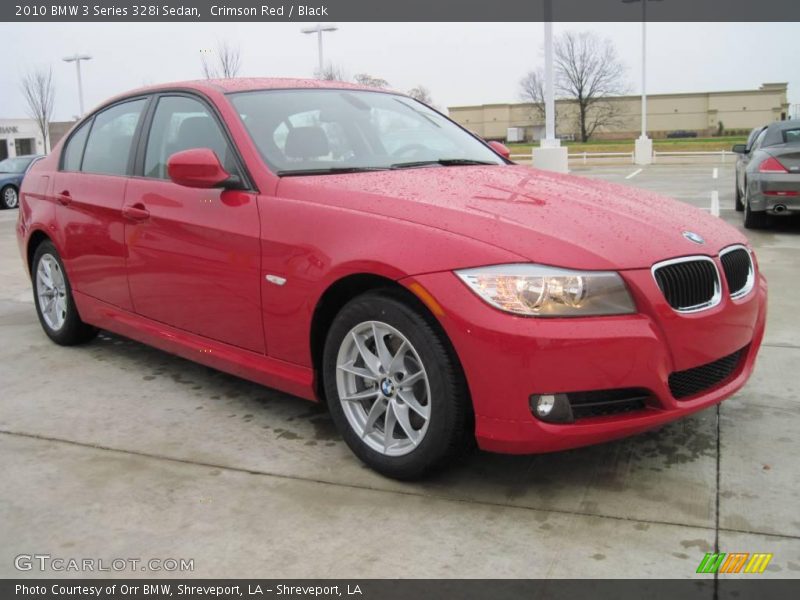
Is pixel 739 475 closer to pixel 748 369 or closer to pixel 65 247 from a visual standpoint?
pixel 748 369

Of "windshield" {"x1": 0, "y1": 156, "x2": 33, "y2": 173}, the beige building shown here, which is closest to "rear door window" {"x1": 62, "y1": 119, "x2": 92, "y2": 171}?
"windshield" {"x1": 0, "y1": 156, "x2": 33, "y2": 173}

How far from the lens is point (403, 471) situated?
3.12 m

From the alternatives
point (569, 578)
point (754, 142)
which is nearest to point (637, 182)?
point (754, 142)

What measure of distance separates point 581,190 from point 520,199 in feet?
1.60

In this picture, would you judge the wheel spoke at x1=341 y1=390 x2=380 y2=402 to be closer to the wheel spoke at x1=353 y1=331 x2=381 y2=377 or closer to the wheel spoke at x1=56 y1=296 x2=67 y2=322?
the wheel spoke at x1=353 y1=331 x2=381 y2=377

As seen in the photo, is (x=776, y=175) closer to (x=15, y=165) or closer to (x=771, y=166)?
(x=771, y=166)

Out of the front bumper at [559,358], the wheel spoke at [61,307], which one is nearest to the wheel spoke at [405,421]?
the front bumper at [559,358]

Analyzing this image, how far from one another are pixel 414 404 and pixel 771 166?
7666 millimetres

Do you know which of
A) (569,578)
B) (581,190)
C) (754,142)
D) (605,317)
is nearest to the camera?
(569,578)

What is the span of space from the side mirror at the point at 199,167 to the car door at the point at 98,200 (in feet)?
2.92

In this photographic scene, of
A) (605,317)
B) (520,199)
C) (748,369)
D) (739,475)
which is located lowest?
(739,475)

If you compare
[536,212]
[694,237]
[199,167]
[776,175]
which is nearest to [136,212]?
[199,167]

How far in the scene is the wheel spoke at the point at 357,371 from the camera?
126 inches

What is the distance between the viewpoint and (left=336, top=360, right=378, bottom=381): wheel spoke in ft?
10.5
